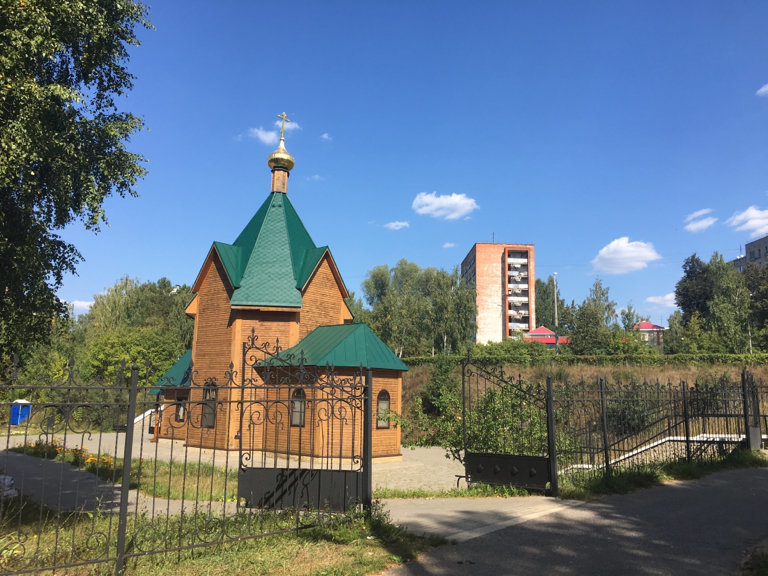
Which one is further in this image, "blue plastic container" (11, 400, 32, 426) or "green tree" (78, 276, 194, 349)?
"green tree" (78, 276, 194, 349)

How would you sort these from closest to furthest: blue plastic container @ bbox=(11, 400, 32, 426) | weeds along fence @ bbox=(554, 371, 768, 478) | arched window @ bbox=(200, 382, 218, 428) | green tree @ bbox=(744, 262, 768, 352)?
blue plastic container @ bbox=(11, 400, 32, 426) < arched window @ bbox=(200, 382, 218, 428) < weeds along fence @ bbox=(554, 371, 768, 478) < green tree @ bbox=(744, 262, 768, 352)

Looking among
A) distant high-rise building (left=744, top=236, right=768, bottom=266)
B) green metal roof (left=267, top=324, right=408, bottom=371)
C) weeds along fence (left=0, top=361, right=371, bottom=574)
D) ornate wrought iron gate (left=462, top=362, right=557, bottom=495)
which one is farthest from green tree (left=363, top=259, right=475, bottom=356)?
distant high-rise building (left=744, top=236, right=768, bottom=266)

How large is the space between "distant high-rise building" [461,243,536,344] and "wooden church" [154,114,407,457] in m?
50.8

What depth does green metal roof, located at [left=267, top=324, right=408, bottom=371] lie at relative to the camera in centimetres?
1895

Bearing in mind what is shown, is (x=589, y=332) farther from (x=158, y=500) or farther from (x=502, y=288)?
(x=158, y=500)

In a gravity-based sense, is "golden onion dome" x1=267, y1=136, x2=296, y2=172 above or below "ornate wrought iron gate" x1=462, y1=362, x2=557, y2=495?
above

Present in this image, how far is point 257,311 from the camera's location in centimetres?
2119

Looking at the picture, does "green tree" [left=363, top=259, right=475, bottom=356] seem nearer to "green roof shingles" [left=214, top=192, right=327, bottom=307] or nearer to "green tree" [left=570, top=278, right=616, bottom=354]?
"green tree" [left=570, top=278, right=616, bottom=354]

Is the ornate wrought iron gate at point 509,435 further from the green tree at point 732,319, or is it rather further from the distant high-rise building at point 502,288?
the distant high-rise building at point 502,288

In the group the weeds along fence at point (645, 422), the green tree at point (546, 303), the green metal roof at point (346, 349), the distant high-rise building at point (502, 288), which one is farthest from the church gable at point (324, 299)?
the green tree at point (546, 303)

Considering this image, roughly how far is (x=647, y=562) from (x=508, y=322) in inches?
2782

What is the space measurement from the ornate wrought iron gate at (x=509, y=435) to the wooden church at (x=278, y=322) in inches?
301

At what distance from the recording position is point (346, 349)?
19359mm

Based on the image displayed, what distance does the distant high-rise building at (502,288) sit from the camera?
244 ft
